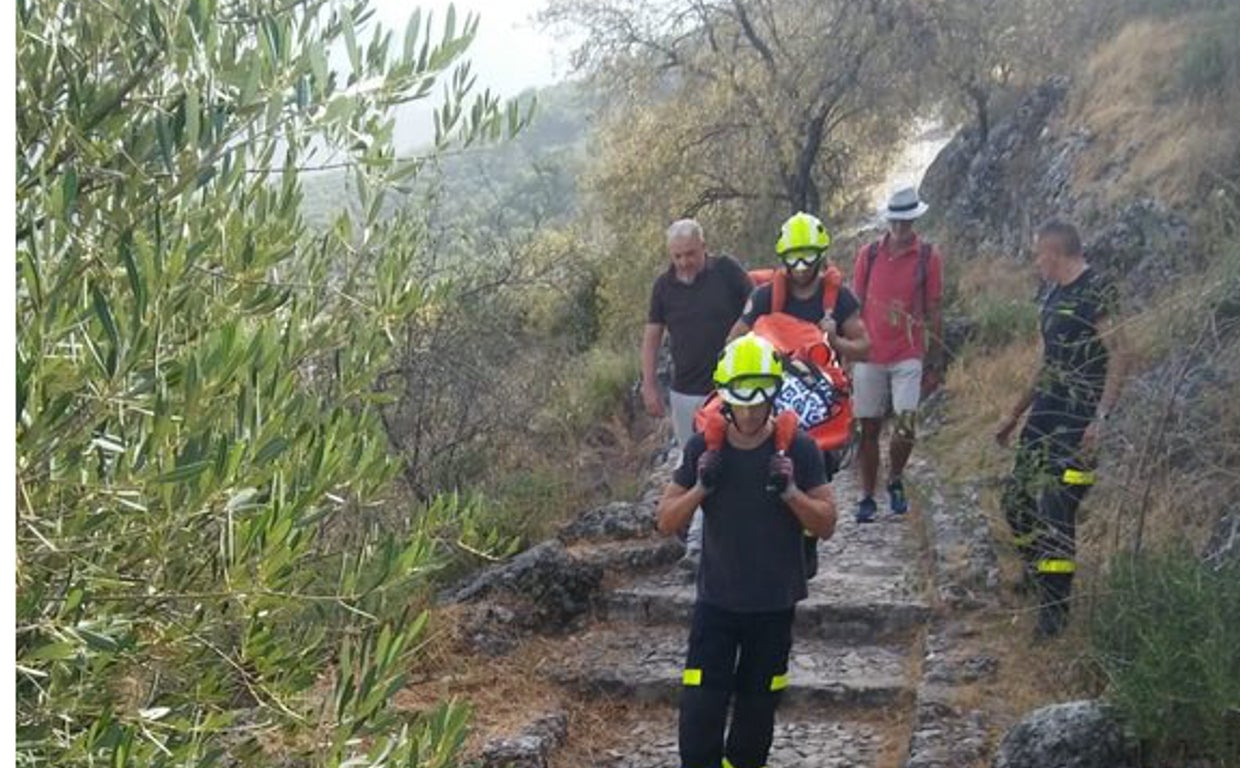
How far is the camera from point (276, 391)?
7.74ft

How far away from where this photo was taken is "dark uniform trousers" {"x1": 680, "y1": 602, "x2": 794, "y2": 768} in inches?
179

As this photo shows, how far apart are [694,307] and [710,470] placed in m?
2.32

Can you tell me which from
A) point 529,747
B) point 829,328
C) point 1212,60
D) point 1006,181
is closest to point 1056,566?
point 829,328

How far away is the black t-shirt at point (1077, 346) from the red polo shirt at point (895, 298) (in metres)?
1.25

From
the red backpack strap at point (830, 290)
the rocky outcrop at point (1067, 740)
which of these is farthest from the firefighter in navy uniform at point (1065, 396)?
the red backpack strap at point (830, 290)

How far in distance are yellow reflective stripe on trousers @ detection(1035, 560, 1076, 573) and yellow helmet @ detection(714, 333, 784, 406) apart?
6.18ft

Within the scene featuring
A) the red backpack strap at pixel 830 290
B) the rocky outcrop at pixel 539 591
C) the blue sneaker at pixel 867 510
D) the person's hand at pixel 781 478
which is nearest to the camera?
the person's hand at pixel 781 478

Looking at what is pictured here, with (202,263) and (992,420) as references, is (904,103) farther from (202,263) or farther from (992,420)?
(202,263)

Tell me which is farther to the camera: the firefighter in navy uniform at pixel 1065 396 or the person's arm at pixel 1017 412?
the person's arm at pixel 1017 412

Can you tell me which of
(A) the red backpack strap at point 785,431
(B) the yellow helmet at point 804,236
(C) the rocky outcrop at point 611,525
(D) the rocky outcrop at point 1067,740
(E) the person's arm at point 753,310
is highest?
(B) the yellow helmet at point 804,236

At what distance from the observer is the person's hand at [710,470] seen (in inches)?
176

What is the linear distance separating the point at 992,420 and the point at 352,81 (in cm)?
808

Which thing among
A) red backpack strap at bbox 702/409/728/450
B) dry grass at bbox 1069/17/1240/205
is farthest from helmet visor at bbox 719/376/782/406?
dry grass at bbox 1069/17/1240/205

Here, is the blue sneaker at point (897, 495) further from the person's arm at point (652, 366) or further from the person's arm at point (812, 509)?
the person's arm at point (812, 509)
